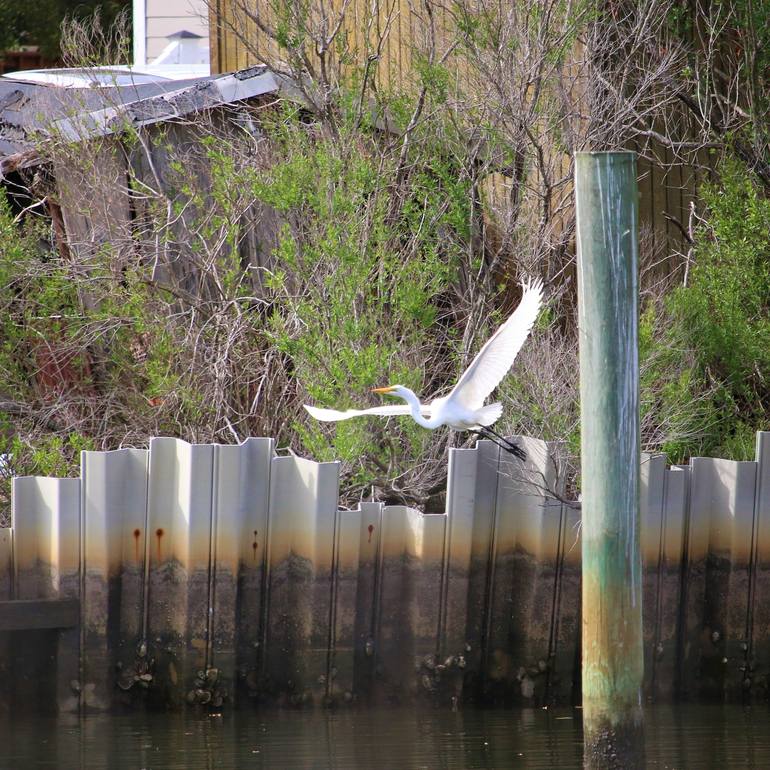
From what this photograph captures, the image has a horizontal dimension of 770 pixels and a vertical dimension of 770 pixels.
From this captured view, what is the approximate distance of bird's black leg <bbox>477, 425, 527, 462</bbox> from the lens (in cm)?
951

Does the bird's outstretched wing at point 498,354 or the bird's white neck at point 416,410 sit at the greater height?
the bird's outstretched wing at point 498,354

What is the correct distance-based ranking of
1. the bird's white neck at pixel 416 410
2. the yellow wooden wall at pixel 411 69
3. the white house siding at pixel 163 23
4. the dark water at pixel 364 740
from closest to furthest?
1. the dark water at pixel 364 740
2. the bird's white neck at pixel 416 410
3. the yellow wooden wall at pixel 411 69
4. the white house siding at pixel 163 23

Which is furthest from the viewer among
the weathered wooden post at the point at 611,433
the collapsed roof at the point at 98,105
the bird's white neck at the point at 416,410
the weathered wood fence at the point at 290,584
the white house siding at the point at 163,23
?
the white house siding at the point at 163,23

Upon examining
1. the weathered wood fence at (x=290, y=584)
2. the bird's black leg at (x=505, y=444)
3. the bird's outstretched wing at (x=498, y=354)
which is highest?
Answer: the bird's outstretched wing at (x=498, y=354)

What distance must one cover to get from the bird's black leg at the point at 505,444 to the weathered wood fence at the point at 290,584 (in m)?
0.11

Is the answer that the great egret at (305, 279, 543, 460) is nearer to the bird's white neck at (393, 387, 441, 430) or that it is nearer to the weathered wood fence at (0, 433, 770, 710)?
the bird's white neck at (393, 387, 441, 430)

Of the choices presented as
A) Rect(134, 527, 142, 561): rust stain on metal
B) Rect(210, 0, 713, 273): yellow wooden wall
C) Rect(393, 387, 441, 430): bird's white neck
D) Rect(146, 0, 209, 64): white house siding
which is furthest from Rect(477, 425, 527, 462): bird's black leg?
Rect(146, 0, 209, 64): white house siding

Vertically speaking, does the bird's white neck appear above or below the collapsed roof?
below

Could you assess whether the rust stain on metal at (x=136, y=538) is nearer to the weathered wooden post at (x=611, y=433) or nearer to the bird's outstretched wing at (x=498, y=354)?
the bird's outstretched wing at (x=498, y=354)

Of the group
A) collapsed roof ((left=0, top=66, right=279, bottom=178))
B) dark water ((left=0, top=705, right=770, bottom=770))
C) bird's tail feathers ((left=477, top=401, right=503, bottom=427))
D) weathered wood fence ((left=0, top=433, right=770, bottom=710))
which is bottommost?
dark water ((left=0, top=705, right=770, bottom=770))

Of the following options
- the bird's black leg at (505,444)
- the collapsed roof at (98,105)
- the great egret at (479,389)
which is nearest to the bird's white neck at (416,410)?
the great egret at (479,389)

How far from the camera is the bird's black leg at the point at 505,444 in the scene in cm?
951

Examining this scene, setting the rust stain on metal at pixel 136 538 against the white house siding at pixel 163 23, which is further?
the white house siding at pixel 163 23

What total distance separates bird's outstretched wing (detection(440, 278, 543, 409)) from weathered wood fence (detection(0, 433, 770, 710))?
88 centimetres
